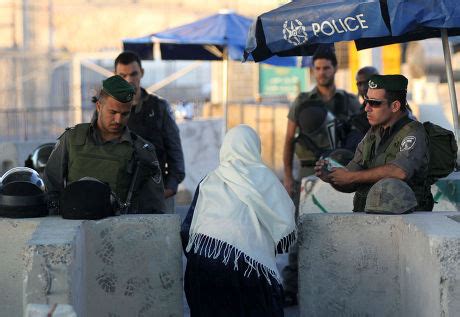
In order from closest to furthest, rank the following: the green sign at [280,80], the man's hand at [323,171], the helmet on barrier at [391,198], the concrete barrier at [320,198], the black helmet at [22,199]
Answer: the helmet on barrier at [391,198], the black helmet at [22,199], the man's hand at [323,171], the concrete barrier at [320,198], the green sign at [280,80]

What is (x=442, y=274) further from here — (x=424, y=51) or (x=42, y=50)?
(x=42, y=50)

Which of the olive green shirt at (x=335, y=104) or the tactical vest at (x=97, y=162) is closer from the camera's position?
the tactical vest at (x=97, y=162)

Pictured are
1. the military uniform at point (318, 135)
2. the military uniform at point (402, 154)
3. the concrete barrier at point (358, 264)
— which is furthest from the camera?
the military uniform at point (318, 135)

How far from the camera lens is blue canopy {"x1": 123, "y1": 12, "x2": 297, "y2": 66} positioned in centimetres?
A: 1211

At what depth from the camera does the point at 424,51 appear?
25.7 metres

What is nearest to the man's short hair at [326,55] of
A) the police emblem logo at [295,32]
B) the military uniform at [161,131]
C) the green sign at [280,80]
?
the military uniform at [161,131]

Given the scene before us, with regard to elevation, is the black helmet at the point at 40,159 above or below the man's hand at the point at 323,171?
below

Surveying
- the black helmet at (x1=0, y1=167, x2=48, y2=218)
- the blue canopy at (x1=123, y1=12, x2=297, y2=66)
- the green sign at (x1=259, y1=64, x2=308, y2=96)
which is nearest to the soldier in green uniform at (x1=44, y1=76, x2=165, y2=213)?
the black helmet at (x1=0, y1=167, x2=48, y2=218)

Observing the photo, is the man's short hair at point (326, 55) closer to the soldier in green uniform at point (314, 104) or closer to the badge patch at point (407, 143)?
the soldier in green uniform at point (314, 104)

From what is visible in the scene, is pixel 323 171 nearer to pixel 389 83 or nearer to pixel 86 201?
pixel 389 83

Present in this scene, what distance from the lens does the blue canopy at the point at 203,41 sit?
12.1 m

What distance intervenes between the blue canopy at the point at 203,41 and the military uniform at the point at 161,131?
169 inches

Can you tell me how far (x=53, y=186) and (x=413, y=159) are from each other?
2139 mm

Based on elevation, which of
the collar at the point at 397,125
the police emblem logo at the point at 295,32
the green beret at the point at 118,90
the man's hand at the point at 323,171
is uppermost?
the police emblem logo at the point at 295,32
